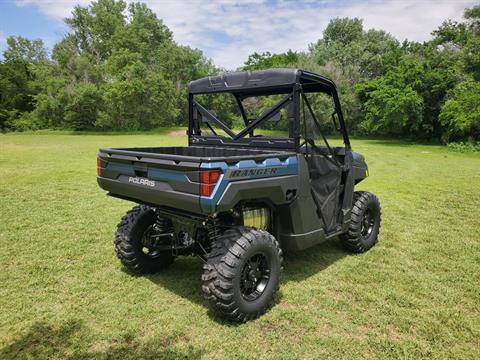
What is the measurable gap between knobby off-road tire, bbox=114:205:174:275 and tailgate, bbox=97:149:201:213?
406mm

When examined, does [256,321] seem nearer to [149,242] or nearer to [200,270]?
[200,270]

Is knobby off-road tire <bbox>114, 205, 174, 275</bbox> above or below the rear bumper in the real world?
below

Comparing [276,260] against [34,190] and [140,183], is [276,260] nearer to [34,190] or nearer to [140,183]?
[140,183]

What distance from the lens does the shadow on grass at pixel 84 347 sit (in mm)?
2844

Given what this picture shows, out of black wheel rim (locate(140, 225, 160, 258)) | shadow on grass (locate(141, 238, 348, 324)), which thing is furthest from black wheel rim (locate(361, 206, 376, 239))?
black wheel rim (locate(140, 225, 160, 258))

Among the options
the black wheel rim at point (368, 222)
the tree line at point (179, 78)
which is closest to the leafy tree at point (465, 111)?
the tree line at point (179, 78)

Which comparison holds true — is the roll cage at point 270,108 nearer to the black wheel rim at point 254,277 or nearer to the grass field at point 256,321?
the black wheel rim at point 254,277

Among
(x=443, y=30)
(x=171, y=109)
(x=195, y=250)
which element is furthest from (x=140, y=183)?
(x=171, y=109)

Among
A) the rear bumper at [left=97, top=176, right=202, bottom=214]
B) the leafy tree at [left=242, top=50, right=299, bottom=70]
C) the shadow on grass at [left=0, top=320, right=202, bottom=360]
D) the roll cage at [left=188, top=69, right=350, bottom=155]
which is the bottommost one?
the shadow on grass at [left=0, top=320, right=202, bottom=360]

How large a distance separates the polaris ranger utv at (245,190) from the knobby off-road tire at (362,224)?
0.01m

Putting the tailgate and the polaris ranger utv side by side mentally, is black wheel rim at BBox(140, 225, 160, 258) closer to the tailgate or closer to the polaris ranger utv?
the polaris ranger utv

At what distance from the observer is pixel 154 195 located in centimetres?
337

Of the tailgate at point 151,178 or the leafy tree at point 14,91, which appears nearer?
the tailgate at point 151,178

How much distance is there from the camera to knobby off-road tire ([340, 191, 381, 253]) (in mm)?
4836
